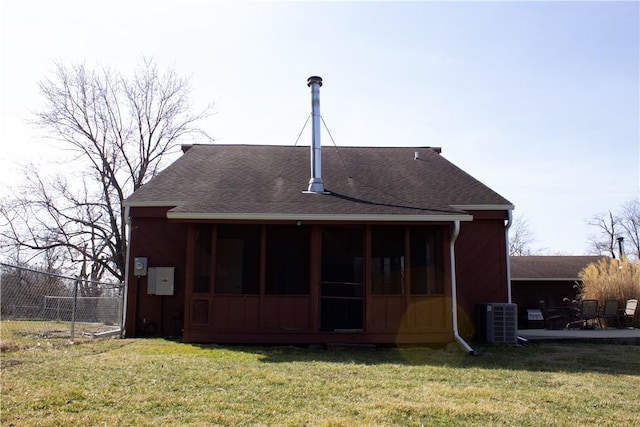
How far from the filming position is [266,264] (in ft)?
34.5

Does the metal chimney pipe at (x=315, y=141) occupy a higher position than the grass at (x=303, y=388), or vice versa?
the metal chimney pipe at (x=315, y=141)

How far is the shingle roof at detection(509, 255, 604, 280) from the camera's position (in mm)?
19798

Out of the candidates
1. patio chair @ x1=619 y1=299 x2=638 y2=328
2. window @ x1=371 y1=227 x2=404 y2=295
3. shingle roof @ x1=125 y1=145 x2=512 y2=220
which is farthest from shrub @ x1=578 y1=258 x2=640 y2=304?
window @ x1=371 y1=227 x2=404 y2=295

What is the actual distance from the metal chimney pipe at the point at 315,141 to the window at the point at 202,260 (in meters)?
2.33

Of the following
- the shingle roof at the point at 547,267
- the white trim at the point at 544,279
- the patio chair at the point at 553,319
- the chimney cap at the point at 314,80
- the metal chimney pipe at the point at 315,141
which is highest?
the chimney cap at the point at 314,80

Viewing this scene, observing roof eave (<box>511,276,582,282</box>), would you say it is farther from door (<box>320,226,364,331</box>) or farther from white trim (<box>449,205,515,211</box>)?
door (<box>320,226,364,331</box>)

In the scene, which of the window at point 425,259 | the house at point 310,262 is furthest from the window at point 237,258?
the window at point 425,259

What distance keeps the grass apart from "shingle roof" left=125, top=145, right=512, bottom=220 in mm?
2589

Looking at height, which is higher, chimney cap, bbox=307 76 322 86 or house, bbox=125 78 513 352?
chimney cap, bbox=307 76 322 86

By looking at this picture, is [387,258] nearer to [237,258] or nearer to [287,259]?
[287,259]

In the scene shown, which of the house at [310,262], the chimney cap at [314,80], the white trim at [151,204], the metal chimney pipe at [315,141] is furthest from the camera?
the chimney cap at [314,80]

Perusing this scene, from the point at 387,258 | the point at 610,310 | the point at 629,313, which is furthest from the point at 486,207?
the point at 629,313

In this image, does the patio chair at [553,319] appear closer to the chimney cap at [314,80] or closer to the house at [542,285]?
the house at [542,285]

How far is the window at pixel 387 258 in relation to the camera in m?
10.6
